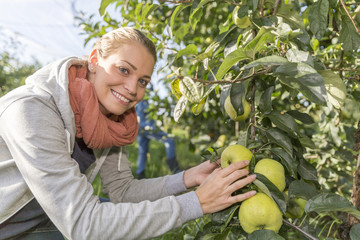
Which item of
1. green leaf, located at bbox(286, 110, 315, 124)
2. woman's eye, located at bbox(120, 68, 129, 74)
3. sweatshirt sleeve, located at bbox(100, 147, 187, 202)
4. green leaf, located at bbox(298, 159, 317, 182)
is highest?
woman's eye, located at bbox(120, 68, 129, 74)

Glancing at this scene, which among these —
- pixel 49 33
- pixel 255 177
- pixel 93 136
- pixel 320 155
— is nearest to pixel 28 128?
pixel 93 136

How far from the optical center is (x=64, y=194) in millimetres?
960

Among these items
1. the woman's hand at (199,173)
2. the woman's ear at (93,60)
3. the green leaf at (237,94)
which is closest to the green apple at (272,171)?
the green leaf at (237,94)

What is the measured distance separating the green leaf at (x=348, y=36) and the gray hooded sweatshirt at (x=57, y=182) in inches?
28.9

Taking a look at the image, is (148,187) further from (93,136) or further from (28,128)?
(28,128)

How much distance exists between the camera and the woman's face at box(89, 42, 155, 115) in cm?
125

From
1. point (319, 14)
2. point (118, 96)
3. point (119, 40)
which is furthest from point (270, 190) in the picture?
point (119, 40)

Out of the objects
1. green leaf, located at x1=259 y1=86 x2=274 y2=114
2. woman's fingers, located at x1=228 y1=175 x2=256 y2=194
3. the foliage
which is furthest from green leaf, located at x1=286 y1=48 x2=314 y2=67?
→ the foliage

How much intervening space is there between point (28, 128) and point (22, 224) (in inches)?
17.5

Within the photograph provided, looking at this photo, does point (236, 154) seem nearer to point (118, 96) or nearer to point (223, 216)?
point (223, 216)

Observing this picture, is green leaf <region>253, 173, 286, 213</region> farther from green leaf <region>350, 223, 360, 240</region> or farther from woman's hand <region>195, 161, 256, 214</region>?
green leaf <region>350, 223, 360, 240</region>

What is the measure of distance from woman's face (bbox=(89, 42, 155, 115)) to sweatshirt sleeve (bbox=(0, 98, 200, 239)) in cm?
29

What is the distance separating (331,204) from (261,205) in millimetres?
171

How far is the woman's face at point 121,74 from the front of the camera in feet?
4.11
